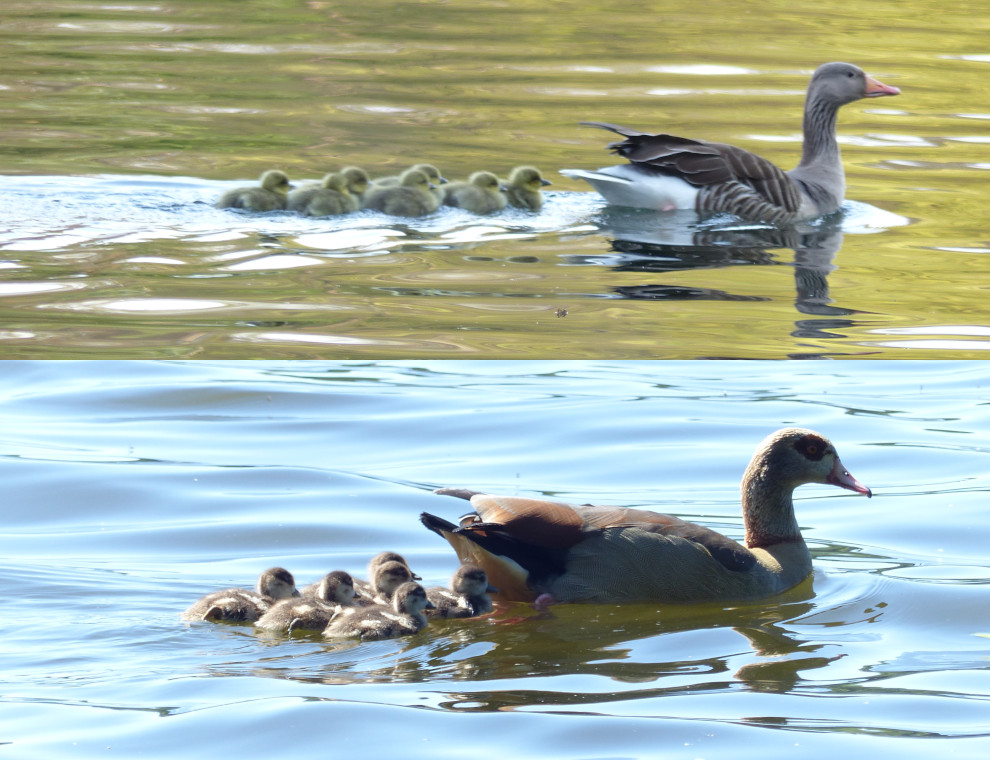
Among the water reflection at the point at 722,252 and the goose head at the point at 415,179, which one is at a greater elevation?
the goose head at the point at 415,179

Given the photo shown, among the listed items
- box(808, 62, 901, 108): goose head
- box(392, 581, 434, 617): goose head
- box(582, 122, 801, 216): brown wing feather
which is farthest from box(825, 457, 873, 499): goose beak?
box(808, 62, 901, 108): goose head

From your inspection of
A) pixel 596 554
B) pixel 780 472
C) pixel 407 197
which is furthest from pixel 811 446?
pixel 407 197

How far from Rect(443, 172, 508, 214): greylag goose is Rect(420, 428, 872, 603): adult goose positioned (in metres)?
6.90

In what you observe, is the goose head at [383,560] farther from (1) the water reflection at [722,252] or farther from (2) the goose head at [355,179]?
(2) the goose head at [355,179]

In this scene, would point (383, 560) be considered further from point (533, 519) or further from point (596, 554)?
point (596, 554)

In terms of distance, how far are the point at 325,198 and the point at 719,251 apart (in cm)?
333

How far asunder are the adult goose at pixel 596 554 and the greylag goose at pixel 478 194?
6898mm

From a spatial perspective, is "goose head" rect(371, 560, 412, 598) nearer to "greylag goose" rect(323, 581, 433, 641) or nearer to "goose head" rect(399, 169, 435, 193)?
"greylag goose" rect(323, 581, 433, 641)

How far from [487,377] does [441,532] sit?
11.7 ft

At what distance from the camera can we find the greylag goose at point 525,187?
1322 centimetres

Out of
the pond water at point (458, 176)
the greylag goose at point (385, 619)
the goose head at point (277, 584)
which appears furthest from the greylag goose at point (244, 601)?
the pond water at point (458, 176)

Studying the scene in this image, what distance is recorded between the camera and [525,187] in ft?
43.7

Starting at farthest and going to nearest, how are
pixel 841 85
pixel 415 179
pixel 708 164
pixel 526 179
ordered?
pixel 841 85
pixel 708 164
pixel 526 179
pixel 415 179

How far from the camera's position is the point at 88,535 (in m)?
7.28
